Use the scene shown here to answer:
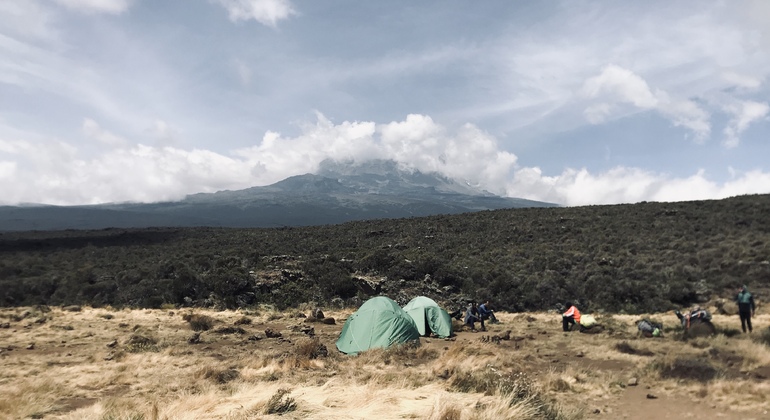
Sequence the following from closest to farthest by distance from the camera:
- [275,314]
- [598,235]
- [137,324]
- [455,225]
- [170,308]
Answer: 1. [137,324]
2. [275,314]
3. [170,308]
4. [598,235]
5. [455,225]

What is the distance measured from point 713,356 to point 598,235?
26.1 m

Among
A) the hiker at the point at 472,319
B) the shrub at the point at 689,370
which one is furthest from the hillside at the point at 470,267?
the shrub at the point at 689,370

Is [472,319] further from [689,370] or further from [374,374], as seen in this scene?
[374,374]

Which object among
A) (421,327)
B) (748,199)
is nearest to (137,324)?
(421,327)

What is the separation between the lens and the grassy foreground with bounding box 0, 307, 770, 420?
644 cm

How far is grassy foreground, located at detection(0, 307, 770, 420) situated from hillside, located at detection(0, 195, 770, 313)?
7371 mm

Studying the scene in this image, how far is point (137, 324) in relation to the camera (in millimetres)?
18344

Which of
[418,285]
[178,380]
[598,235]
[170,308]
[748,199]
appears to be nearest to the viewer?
[178,380]

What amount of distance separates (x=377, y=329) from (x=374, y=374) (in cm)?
433

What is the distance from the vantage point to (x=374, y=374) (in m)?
9.57

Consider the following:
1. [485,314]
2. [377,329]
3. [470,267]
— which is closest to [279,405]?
[377,329]

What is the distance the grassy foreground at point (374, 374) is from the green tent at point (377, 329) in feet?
2.62

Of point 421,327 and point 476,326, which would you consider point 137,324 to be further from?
point 476,326

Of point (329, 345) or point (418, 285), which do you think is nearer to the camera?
point (329, 345)
